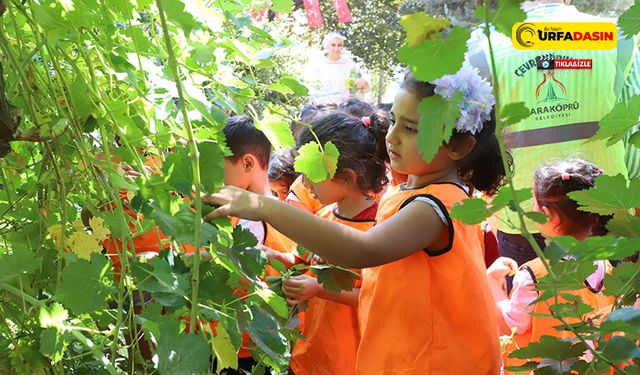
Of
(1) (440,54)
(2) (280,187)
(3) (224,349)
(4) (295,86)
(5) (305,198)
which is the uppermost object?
(1) (440,54)

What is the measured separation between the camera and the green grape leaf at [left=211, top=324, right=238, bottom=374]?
32.9 inches

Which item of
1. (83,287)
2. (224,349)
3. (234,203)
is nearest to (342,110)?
(234,203)

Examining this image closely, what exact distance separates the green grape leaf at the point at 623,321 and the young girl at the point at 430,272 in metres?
0.74

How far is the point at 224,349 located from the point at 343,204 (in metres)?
1.25

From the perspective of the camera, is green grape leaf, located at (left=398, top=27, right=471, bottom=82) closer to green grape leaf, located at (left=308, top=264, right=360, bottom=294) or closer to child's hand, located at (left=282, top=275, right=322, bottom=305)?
green grape leaf, located at (left=308, top=264, right=360, bottom=294)

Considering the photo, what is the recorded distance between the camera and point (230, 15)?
39.4 inches

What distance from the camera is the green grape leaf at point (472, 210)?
632mm

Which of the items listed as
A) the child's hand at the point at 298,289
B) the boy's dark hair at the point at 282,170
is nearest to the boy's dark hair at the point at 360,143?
the child's hand at the point at 298,289

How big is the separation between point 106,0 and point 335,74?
286 inches

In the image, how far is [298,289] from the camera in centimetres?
173

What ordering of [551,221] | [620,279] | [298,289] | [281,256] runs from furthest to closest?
[551,221], [281,256], [298,289], [620,279]

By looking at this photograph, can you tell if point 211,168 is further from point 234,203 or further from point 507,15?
point 507,15

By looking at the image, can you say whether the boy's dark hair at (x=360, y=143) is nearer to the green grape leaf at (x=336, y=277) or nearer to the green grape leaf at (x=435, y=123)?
the green grape leaf at (x=336, y=277)

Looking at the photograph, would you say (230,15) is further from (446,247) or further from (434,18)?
(446,247)
